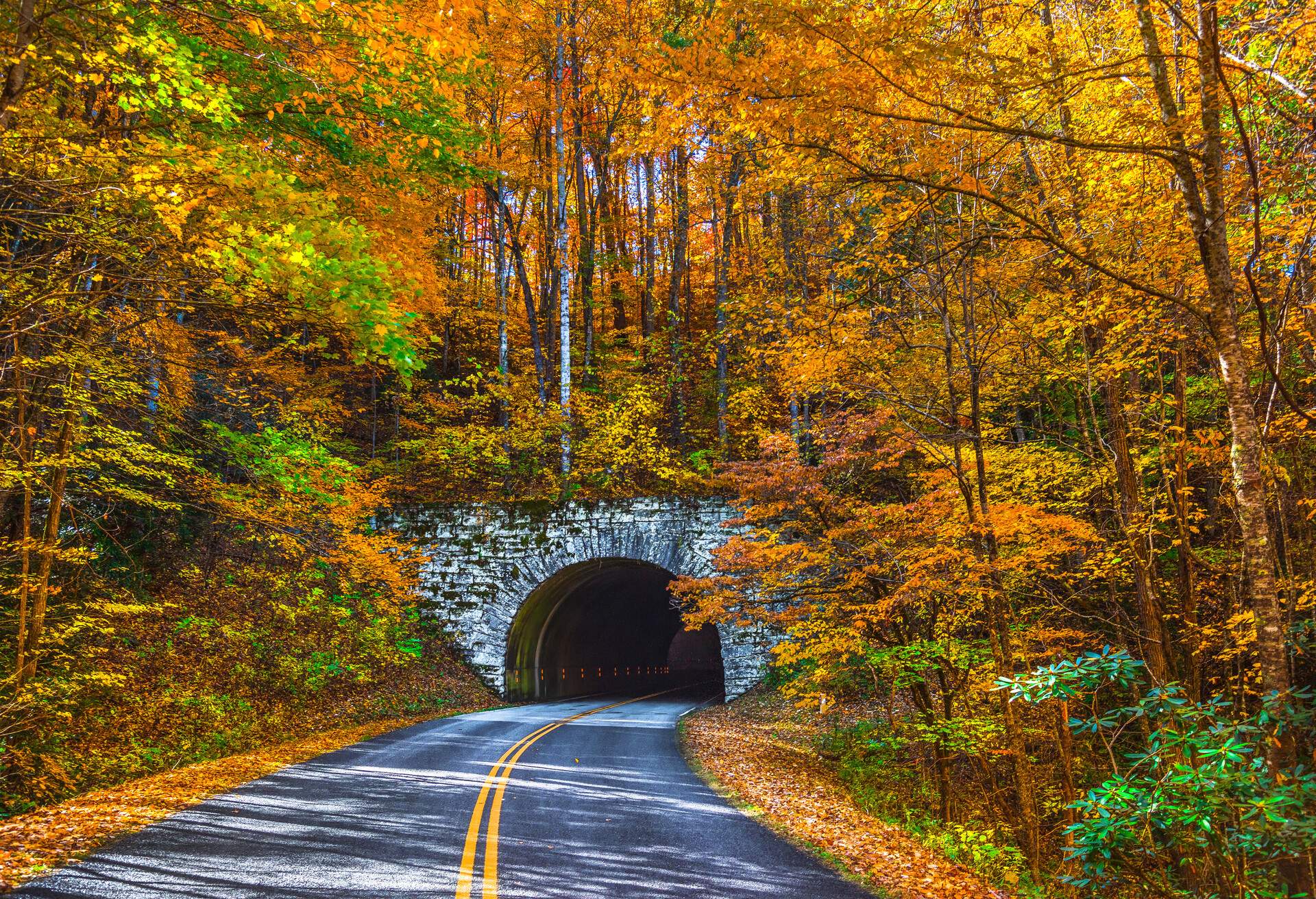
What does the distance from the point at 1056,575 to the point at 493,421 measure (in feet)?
58.5

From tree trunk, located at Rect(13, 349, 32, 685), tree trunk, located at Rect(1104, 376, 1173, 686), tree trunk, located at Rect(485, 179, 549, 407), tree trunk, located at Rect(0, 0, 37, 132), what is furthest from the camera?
tree trunk, located at Rect(485, 179, 549, 407)

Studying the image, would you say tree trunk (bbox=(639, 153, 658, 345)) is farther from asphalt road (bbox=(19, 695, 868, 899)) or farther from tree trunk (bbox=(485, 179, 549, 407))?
asphalt road (bbox=(19, 695, 868, 899))

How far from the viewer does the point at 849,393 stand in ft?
29.6

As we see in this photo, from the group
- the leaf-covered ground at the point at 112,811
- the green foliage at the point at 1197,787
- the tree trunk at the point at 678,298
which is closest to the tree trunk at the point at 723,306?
the tree trunk at the point at 678,298

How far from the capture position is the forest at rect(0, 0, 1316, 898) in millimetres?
4250

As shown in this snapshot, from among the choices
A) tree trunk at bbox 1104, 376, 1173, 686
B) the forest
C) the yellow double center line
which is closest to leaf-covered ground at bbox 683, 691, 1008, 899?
the forest

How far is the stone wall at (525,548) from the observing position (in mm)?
17172

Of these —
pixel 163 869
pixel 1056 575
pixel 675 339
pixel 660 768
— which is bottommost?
pixel 660 768

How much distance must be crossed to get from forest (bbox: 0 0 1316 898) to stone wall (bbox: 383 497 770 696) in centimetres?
68

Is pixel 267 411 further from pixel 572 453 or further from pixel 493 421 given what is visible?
pixel 493 421

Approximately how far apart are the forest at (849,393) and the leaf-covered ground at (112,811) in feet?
4.55

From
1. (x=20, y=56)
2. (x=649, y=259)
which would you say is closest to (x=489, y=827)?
(x=20, y=56)

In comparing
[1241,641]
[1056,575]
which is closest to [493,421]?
[1056,575]

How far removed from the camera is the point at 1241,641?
7297mm
